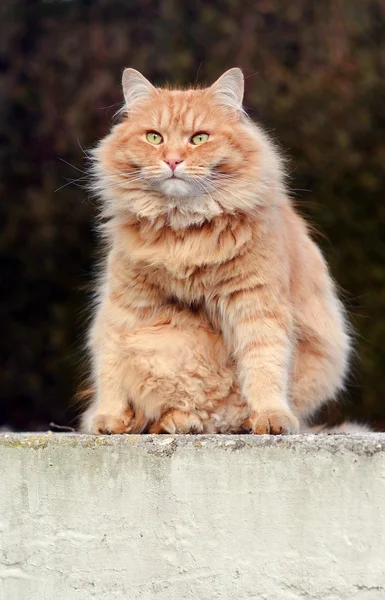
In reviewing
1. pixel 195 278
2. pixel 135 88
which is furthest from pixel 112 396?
pixel 135 88

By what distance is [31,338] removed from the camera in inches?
255

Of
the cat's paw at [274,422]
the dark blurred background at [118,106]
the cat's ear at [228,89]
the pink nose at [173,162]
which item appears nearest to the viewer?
the cat's paw at [274,422]

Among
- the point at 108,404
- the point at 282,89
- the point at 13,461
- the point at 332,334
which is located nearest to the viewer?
the point at 13,461

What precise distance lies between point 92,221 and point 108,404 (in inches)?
131

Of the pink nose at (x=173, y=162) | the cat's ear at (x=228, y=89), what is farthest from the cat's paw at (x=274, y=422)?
the cat's ear at (x=228, y=89)

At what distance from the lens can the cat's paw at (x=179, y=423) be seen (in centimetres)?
315

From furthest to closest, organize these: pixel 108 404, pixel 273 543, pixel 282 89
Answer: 1. pixel 282 89
2. pixel 108 404
3. pixel 273 543

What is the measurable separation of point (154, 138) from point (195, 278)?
0.52 meters

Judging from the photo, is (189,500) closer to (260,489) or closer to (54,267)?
(260,489)

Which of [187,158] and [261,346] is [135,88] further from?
[261,346]

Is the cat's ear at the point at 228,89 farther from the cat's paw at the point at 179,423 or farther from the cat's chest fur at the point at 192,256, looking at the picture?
the cat's paw at the point at 179,423

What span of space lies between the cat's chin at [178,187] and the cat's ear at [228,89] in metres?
0.43

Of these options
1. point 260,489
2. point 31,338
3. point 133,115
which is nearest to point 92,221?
point 31,338

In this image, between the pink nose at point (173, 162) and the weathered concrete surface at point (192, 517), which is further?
the pink nose at point (173, 162)
